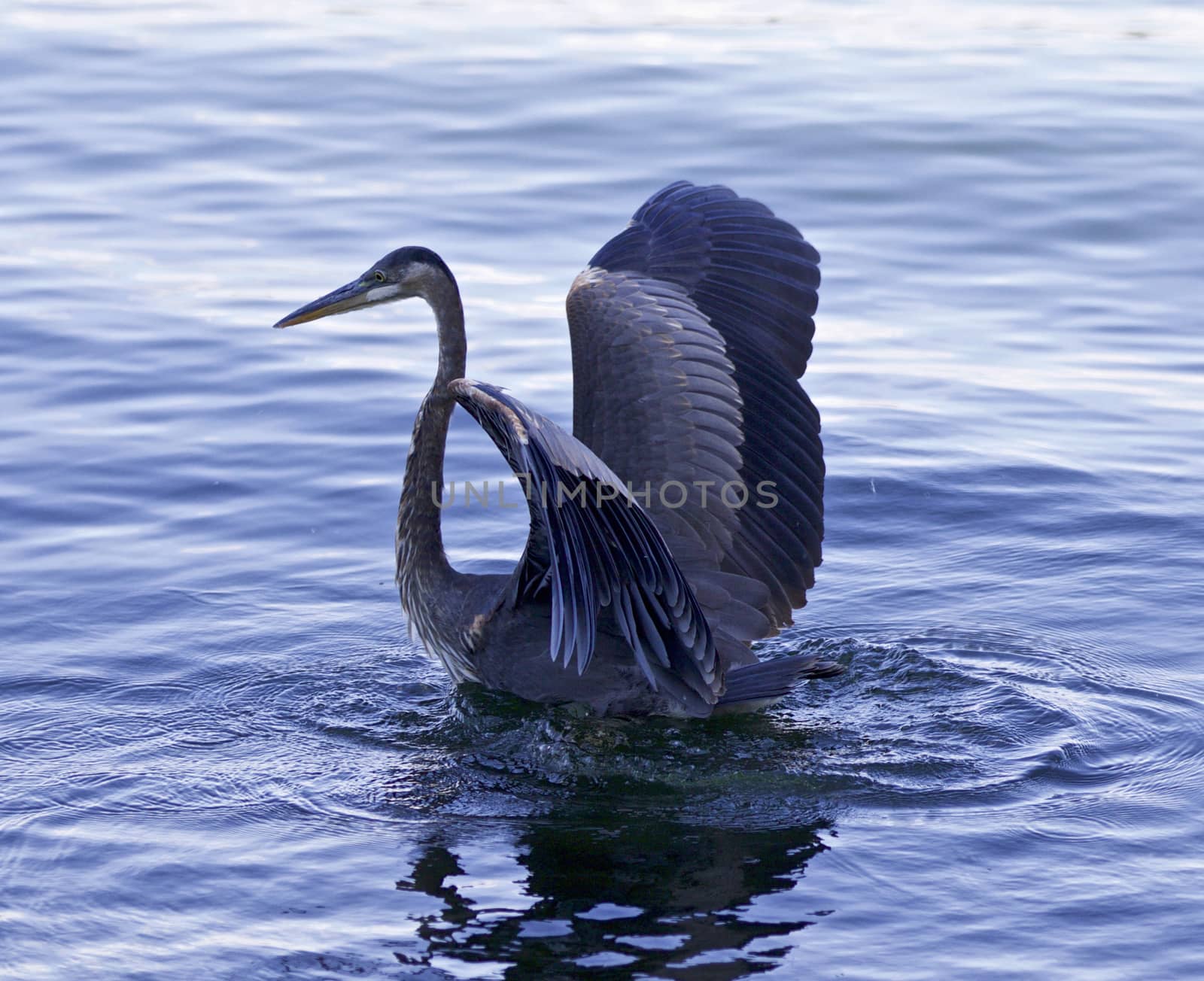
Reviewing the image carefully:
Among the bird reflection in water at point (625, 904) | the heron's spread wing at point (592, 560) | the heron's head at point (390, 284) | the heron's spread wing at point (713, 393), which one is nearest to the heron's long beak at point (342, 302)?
the heron's head at point (390, 284)

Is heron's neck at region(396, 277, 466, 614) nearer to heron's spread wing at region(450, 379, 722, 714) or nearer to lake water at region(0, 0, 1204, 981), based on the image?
lake water at region(0, 0, 1204, 981)

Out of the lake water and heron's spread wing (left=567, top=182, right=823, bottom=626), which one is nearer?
the lake water

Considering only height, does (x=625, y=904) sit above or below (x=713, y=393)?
below

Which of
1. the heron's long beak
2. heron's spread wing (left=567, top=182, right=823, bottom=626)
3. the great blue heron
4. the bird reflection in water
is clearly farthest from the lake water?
the heron's long beak

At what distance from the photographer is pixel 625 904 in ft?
15.6

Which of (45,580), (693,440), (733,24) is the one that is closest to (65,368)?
(45,580)

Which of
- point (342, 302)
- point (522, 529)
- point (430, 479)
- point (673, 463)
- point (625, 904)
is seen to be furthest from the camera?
point (522, 529)

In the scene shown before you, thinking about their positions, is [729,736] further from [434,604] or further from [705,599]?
[434,604]

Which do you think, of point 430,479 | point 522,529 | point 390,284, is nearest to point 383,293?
point 390,284

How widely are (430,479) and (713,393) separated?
107 centimetres

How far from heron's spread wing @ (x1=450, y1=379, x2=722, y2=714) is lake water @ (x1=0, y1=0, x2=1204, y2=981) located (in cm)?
34

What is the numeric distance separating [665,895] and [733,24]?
1328 centimetres

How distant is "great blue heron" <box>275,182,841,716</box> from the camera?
19.8 feet

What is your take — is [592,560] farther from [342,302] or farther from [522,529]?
[522,529]
